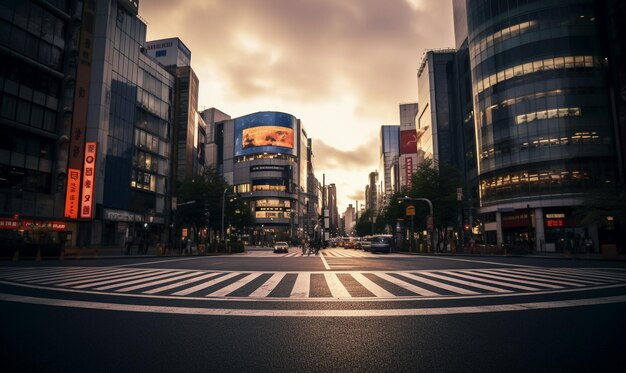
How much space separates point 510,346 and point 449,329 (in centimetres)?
105

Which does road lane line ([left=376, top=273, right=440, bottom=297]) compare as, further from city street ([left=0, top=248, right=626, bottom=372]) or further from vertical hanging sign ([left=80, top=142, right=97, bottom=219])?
vertical hanging sign ([left=80, top=142, right=97, bottom=219])

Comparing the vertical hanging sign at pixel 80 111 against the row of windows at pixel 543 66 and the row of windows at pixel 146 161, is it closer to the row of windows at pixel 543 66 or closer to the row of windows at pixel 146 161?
the row of windows at pixel 146 161

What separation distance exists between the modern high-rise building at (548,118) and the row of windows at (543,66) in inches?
4.3

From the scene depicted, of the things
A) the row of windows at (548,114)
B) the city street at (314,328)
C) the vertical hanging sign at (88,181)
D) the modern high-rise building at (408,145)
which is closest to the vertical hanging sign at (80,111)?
the vertical hanging sign at (88,181)

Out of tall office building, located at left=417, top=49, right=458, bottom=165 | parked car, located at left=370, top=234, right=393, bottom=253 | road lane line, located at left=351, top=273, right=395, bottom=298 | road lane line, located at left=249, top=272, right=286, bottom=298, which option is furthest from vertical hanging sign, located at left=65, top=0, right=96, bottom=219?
tall office building, located at left=417, top=49, right=458, bottom=165

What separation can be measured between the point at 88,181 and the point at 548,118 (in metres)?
58.0

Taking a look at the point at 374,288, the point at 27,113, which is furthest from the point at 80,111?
the point at 374,288

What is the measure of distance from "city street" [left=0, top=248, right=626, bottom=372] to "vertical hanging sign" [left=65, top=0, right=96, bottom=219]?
36419 mm

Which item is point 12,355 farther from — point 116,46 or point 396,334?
point 116,46

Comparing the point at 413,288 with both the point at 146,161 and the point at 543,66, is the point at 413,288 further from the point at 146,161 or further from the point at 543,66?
the point at 146,161

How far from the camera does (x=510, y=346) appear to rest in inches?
180

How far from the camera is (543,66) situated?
44656mm

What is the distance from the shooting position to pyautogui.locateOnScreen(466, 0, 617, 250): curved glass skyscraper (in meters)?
42.2

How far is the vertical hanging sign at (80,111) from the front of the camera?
40562 mm
